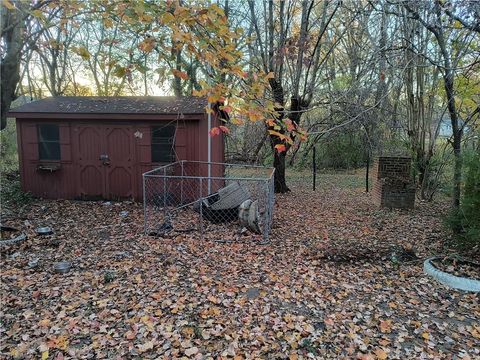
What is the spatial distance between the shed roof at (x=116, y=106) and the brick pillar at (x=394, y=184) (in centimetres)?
464

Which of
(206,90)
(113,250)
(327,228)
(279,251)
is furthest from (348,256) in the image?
(113,250)

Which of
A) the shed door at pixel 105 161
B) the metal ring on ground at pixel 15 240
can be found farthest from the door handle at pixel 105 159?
the metal ring on ground at pixel 15 240

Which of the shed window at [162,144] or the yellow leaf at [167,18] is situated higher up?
the yellow leaf at [167,18]

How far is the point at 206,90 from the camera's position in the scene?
3.58m

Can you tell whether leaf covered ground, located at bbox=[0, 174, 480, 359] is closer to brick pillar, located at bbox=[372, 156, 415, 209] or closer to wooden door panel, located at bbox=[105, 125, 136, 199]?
brick pillar, located at bbox=[372, 156, 415, 209]

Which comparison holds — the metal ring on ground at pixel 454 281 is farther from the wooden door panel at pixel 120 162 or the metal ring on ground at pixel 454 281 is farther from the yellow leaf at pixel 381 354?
the wooden door panel at pixel 120 162

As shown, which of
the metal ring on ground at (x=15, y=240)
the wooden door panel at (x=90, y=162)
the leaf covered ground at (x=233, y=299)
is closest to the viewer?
the leaf covered ground at (x=233, y=299)

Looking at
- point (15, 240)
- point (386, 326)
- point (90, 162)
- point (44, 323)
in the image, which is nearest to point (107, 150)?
point (90, 162)

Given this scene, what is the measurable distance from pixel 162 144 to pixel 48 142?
3089 millimetres

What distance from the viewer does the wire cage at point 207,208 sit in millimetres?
5859

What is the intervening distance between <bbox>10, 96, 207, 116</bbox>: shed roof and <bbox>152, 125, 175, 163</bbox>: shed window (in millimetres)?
458

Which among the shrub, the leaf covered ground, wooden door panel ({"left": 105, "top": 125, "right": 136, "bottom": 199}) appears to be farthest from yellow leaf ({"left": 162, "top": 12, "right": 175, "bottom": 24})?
wooden door panel ({"left": 105, "top": 125, "right": 136, "bottom": 199})

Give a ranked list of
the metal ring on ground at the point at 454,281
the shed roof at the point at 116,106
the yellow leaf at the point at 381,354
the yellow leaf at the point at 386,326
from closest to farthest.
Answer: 1. the yellow leaf at the point at 381,354
2. the yellow leaf at the point at 386,326
3. the metal ring on ground at the point at 454,281
4. the shed roof at the point at 116,106

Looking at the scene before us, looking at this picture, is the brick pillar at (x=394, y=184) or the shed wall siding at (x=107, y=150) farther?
the shed wall siding at (x=107, y=150)
